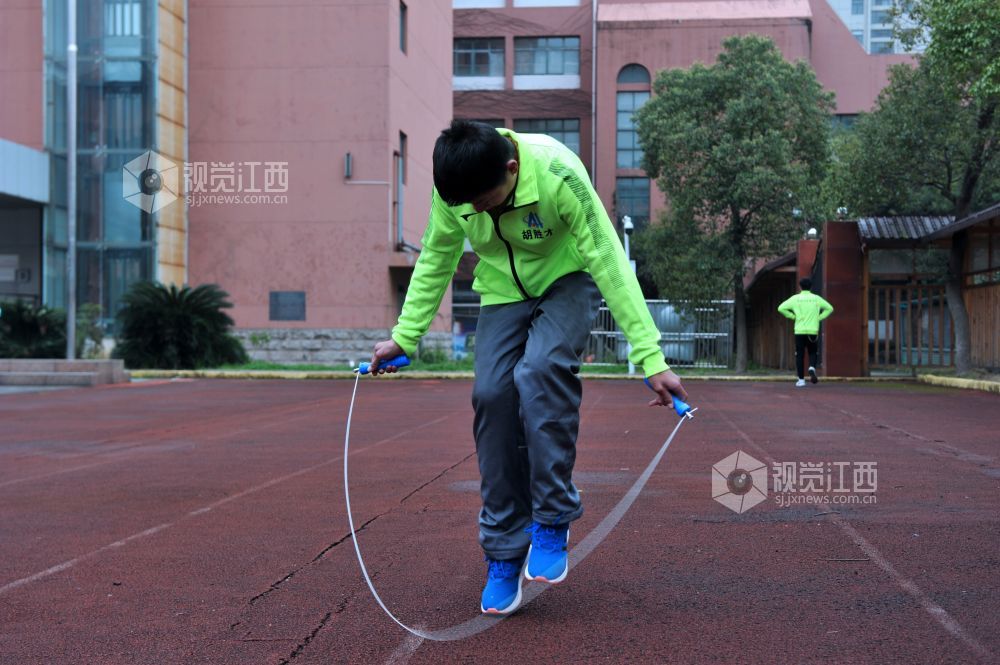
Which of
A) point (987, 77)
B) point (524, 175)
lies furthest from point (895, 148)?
point (524, 175)

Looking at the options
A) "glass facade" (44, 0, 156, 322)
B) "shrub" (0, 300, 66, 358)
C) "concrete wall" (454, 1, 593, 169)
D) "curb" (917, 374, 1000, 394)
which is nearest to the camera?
"curb" (917, 374, 1000, 394)

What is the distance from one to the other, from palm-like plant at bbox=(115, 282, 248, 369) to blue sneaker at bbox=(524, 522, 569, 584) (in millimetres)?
24105

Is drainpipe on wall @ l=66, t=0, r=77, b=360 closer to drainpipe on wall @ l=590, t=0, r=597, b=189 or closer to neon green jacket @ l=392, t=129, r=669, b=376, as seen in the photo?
neon green jacket @ l=392, t=129, r=669, b=376

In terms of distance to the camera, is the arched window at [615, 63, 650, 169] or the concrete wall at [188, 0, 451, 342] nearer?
the concrete wall at [188, 0, 451, 342]

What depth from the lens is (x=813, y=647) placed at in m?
3.44

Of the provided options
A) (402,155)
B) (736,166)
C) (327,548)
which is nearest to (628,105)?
(402,155)

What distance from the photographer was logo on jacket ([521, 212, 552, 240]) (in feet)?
12.3

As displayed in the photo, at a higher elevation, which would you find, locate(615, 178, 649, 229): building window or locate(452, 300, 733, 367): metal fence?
locate(615, 178, 649, 229): building window

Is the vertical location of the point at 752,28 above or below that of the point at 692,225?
above

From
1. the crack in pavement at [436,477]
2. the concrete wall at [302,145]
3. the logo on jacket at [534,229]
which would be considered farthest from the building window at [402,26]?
the logo on jacket at [534,229]

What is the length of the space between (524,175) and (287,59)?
29511 mm

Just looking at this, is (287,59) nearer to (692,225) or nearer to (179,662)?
(692,225)

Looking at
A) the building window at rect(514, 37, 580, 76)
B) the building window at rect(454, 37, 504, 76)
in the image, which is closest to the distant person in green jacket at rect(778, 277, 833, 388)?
the building window at rect(514, 37, 580, 76)

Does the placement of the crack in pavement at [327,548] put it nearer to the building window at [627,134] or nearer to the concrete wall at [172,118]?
the concrete wall at [172,118]
